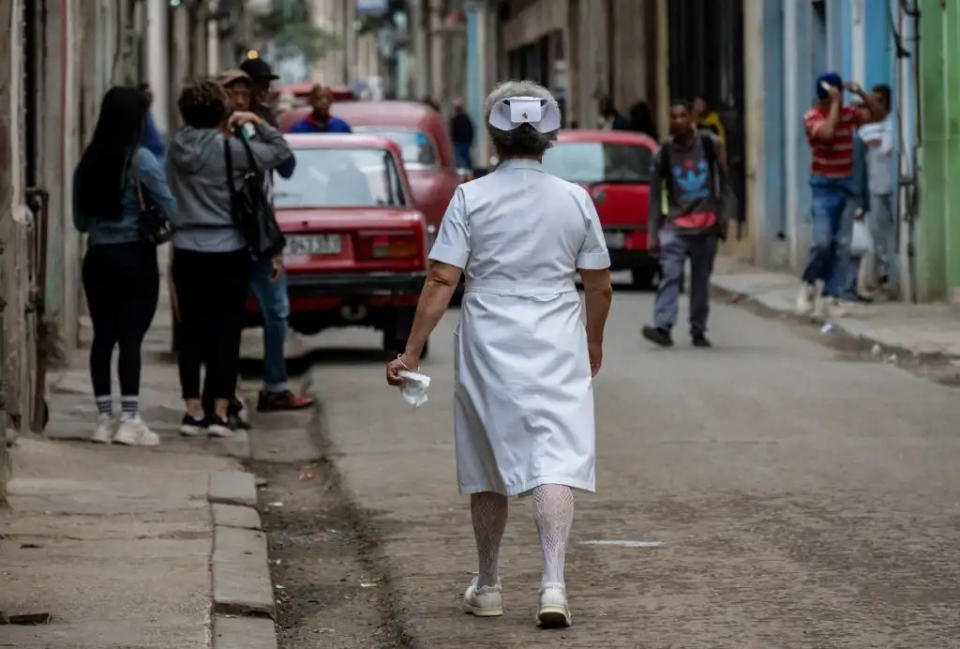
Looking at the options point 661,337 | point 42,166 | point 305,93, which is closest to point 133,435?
point 42,166

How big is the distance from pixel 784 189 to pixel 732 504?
1707 cm

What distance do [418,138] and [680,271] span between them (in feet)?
20.7

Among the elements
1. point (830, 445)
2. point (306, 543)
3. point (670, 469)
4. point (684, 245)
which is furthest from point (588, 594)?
point (684, 245)

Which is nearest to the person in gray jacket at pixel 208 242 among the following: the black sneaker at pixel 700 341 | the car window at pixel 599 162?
the black sneaker at pixel 700 341

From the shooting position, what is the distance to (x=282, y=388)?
1367cm

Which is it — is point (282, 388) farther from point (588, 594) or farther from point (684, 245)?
point (588, 594)

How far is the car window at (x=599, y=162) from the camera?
2411cm

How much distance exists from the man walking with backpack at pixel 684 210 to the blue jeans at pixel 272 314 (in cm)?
403

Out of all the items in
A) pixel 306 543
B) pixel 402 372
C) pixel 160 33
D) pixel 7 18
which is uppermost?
pixel 160 33

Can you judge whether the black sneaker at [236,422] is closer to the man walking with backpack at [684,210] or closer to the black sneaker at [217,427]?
the black sneaker at [217,427]

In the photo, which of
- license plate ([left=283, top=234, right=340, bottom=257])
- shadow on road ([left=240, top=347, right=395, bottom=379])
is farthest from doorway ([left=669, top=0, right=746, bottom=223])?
license plate ([left=283, top=234, right=340, bottom=257])

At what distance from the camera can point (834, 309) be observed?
758 inches

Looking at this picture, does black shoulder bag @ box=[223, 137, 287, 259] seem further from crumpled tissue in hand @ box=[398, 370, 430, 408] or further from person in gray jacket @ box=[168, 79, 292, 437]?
crumpled tissue in hand @ box=[398, 370, 430, 408]

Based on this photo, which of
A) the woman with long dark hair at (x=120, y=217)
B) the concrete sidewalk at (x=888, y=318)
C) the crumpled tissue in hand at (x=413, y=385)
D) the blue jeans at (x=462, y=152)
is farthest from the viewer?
the blue jeans at (x=462, y=152)
